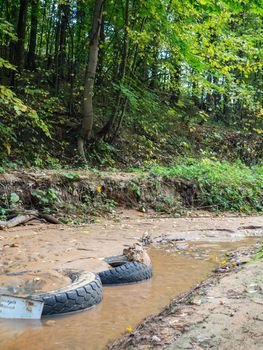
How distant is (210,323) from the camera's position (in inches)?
127

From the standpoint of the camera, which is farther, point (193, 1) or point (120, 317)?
point (193, 1)

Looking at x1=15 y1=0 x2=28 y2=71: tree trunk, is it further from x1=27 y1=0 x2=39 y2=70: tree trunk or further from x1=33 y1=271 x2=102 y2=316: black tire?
x1=33 y1=271 x2=102 y2=316: black tire

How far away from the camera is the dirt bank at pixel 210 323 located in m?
2.86

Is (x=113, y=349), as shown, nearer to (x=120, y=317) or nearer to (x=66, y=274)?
(x=120, y=317)

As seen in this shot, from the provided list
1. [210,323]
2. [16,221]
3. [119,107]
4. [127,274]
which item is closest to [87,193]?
[16,221]

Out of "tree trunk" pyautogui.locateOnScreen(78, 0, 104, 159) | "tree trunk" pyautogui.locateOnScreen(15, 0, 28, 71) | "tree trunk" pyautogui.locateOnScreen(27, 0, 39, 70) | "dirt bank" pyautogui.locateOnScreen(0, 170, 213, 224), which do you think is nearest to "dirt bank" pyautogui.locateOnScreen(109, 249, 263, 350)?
"dirt bank" pyautogui.locateOnScreen(0, 170, 213, 224)

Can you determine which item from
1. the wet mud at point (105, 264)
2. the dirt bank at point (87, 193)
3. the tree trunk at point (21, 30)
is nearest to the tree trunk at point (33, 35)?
the tree trunk at point (21, 30)

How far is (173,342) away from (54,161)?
1146cm

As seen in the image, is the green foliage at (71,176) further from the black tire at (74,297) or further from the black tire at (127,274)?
the black tire at (74,297)

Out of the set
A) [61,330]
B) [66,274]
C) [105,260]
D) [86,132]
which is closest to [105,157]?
[86,132]

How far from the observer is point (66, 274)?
16.1ft

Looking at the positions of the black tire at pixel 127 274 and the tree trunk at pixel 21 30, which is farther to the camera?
the tree trunk at pixel 21 30

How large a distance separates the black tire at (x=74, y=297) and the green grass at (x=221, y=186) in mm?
9731

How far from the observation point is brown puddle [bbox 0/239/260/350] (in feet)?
11.0
